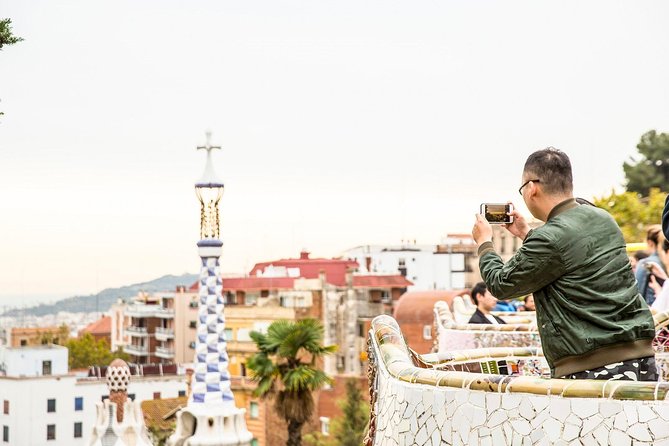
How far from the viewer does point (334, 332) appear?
57219 mm

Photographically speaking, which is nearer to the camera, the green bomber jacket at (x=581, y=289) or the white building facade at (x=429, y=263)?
the green bomber jacket at (x=581, y=289)

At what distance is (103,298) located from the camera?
299ft

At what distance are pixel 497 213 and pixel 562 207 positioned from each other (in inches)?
13.2

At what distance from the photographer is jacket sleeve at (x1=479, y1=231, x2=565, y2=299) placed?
10.0ft

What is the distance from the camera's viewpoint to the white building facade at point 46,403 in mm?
59688

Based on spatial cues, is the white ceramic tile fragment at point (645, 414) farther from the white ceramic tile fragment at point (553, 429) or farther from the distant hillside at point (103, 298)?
the distant hillside at point (103, 298)

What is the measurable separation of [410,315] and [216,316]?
12.3 meters

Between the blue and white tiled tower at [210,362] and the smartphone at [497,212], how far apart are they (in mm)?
20434

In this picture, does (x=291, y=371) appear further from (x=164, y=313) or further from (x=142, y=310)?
(x=142, y=310)

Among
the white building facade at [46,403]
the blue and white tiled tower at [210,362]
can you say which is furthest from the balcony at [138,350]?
the blue and white tiled tower at [210,362]

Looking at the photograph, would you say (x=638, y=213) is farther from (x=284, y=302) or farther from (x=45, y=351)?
(x=45, y=351)

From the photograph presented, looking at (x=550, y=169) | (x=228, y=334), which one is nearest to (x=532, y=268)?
(x=550, y=169)

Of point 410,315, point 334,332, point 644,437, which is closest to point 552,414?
point 644,437

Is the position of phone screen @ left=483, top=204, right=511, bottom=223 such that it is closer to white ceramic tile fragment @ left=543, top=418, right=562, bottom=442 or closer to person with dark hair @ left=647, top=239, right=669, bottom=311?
white ceramic tile fragment @ left=543, top=418, right=562, bottom=442
